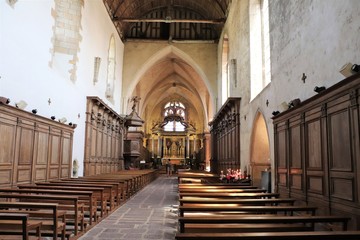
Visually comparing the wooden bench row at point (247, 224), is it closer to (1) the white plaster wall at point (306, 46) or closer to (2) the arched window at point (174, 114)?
(1) the white plaster wall at point (306, 46)

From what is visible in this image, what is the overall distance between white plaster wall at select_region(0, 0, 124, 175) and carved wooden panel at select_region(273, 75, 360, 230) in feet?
20.0

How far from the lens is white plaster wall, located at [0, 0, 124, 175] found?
24.1ft

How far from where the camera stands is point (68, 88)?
1114 cm

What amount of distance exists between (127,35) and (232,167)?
11698 millimetres

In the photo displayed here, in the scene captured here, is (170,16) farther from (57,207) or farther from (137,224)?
(57,207)

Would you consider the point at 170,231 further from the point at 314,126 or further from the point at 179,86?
the point at 179,86

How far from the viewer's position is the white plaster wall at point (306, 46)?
4.85m

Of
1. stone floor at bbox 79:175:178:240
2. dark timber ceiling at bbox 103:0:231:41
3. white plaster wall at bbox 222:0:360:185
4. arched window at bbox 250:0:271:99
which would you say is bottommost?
stone floor at bbox 79:175:178:240

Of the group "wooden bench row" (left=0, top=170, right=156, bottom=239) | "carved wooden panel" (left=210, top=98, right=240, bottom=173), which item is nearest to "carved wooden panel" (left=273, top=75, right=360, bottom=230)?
"wooden bench row" (left=0, top=170, right=156, bottom=239)

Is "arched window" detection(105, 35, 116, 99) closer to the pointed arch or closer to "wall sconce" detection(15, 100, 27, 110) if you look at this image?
the pointed arch

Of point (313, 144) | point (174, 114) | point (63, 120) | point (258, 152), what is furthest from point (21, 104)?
point (174, 114)

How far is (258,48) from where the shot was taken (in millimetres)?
11188

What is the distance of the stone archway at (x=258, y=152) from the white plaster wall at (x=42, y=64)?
6.20 metres

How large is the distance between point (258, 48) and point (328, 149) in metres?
6.80
